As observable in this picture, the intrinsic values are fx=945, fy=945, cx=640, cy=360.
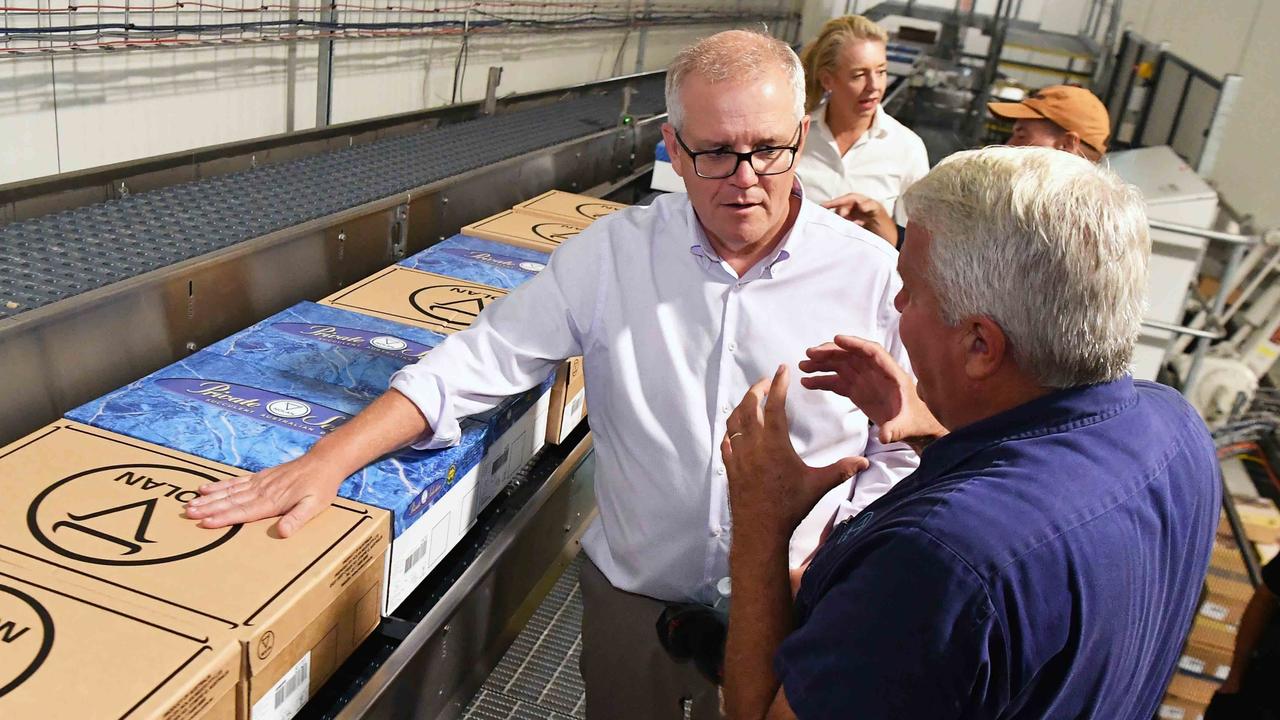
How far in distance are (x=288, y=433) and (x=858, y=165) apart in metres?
1.79

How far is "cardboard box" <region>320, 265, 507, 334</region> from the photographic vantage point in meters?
1.62

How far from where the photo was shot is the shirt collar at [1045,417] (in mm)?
765

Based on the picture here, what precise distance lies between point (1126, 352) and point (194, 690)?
815 millimetres

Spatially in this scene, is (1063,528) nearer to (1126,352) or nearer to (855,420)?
(1126,352)

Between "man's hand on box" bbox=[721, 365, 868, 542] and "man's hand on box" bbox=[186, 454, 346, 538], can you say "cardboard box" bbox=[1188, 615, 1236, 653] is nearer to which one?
"man's hand on box" bbox=[721, 365, 868, 542]

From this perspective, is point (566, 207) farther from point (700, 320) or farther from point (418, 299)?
point (700, 320)

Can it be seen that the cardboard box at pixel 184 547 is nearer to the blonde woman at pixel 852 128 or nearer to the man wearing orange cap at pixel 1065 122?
the blonde woman at pixel 852 128

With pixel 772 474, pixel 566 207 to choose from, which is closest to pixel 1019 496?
pixel 772 474

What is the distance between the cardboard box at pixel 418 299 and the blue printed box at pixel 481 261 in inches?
1.4

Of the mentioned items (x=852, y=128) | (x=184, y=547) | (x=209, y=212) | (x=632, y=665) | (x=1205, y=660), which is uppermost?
(x=852, y=128)

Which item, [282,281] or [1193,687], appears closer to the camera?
[282,281]

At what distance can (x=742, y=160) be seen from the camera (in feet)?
4.18

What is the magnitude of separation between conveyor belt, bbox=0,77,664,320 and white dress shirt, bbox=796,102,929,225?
32.2 inches

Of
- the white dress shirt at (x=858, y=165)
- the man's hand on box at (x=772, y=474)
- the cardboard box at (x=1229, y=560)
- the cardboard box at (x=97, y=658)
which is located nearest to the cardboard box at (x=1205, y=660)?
the cardboard box at (x=1229, y=560)
